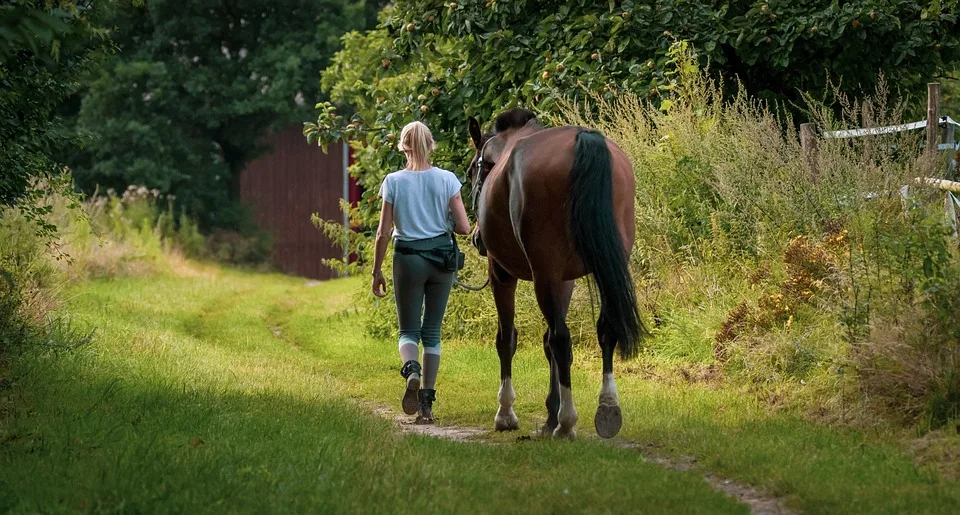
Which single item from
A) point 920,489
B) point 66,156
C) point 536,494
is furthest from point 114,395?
point 66,156

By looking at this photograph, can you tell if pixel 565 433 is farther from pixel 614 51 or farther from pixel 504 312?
pixel 614 51

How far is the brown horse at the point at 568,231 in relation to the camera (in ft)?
22.2

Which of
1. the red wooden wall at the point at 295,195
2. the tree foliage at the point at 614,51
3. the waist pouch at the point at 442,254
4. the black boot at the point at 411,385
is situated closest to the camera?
the waist pouch at the point at 442,254

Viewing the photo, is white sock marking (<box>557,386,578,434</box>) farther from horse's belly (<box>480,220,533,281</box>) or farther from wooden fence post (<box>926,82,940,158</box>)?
wooden fence post (<box>926,82,940,158</box>)

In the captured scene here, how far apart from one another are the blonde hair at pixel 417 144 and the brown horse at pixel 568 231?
68 centimetres

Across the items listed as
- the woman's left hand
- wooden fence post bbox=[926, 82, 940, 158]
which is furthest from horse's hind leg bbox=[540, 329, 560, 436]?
wooden fence post bbox=[926, 82, 940, 158]

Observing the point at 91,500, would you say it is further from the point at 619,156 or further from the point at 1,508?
the point at 619,156

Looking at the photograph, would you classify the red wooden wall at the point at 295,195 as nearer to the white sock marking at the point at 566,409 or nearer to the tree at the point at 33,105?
the tree at the point at 33,105

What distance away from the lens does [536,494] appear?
5.49m

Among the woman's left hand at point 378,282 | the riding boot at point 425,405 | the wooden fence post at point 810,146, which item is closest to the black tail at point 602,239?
the riding boot at point 425,405

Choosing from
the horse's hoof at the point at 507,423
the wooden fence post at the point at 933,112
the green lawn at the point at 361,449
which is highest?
the wooden fence post at the point at 933,112

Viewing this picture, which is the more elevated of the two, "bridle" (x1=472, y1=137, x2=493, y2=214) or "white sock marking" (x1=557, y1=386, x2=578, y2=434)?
"bridle" (x1=472, y1=137, x2=493, y2=214)

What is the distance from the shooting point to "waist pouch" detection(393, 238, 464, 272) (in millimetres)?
8016

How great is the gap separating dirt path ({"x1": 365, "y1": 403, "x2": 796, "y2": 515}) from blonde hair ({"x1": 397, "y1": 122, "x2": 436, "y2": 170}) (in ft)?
5.74
